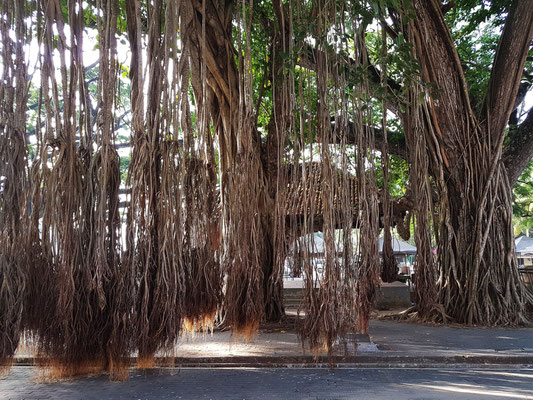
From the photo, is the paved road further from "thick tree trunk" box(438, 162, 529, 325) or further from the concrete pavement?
"thick tree trunk" box(438, 162, 529, 325)

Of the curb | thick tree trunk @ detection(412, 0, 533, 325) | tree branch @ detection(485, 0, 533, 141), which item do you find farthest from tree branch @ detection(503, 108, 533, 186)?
the curb

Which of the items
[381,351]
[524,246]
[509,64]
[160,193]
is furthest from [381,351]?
[524,246]

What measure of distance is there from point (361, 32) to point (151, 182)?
8.28 ft

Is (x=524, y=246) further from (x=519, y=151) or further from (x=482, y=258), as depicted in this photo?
(x=482, y=258)

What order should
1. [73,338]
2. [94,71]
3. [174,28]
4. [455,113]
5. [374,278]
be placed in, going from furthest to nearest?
[94,71] → [455,113] → [374,278] → [174,28] → [73,338]

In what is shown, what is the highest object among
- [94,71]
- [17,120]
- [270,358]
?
[94,71]

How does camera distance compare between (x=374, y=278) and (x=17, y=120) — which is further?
(x=374, y=278)

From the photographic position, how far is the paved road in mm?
3734

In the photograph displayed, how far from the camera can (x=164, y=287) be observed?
3.82 m

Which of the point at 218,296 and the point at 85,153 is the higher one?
the point at 85,153

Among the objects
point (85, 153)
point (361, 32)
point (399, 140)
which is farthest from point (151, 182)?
point (399, 140)

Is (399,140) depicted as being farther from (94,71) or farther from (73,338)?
(94,71)

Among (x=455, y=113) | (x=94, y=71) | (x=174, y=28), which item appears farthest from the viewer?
(x=94, y=71)

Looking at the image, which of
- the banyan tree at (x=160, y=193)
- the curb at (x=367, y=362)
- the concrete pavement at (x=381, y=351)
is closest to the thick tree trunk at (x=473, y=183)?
the concrete pavement at (x=381, y=351)
